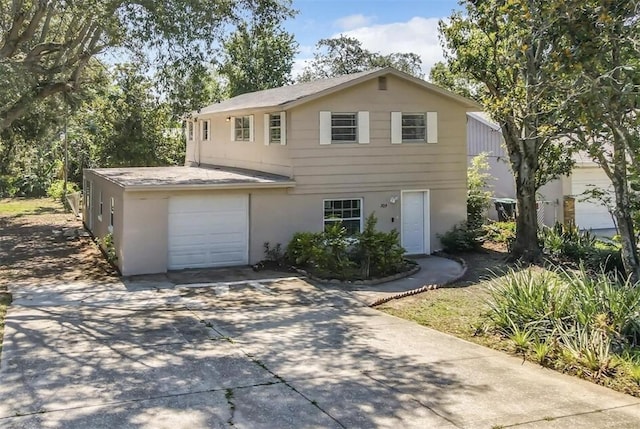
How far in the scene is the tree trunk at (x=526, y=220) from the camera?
1680 centimetres

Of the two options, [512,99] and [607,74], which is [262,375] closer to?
[607,74]

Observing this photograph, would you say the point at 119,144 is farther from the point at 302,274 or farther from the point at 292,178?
the point at 302,274

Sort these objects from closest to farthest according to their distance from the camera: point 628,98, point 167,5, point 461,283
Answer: point 628,98, point 167,5, point 461,283

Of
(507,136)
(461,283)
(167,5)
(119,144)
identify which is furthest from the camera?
(119,144)

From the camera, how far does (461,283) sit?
1483 cm

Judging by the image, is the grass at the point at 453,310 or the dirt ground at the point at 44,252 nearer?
the grass at the point at 453,310

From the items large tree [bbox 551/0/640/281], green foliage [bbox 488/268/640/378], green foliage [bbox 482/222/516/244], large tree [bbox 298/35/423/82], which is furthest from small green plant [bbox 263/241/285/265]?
large tree [bbox 298/35/423/82]

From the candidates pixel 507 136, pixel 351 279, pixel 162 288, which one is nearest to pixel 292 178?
pixel 351 279

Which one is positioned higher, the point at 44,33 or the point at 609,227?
the point at 44,33

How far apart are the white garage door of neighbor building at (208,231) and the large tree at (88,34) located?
355 centimetres

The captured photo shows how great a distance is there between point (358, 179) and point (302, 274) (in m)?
3.62

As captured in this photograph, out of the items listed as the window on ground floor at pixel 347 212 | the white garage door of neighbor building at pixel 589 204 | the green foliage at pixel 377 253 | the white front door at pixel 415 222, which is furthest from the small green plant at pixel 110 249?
the white garage door of neighbor building at pixel 589 204

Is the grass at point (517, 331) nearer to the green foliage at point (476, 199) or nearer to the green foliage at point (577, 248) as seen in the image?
the green foliage at point (577, 248)

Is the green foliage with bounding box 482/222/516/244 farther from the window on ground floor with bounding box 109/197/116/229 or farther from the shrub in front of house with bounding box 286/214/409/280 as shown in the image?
the window on ground floor with bounding box 109/197/116/229
